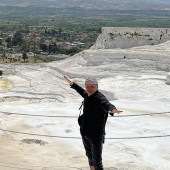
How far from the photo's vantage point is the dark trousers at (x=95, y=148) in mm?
5633

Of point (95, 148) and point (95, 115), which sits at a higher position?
point (95, 115)

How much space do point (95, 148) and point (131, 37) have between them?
20.3m

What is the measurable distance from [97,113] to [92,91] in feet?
1.11

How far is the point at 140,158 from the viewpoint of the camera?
886 centimetres

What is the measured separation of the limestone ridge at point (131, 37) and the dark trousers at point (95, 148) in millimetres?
19088

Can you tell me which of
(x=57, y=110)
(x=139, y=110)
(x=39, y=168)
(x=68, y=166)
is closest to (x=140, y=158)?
(x=68, y=166)

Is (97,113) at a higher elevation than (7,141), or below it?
higher

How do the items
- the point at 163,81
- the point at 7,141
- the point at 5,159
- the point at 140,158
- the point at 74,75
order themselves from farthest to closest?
the point at 74,75 → the point at 163,81 → the point at 7,141 → the point at 140,158 → the point at 5,159

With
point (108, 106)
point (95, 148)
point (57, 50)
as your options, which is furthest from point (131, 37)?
point (57, 50)

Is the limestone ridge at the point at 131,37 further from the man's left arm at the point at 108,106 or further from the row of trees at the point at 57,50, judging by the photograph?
the row of trees at the point at 57,50

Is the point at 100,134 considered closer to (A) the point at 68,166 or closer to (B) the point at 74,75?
(A) the point at 68,166

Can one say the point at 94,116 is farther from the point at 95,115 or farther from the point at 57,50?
the point at 57,50

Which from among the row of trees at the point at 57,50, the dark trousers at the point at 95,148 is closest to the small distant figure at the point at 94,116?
the dark trousers at the point at 95,148

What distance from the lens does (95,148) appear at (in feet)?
18.7
